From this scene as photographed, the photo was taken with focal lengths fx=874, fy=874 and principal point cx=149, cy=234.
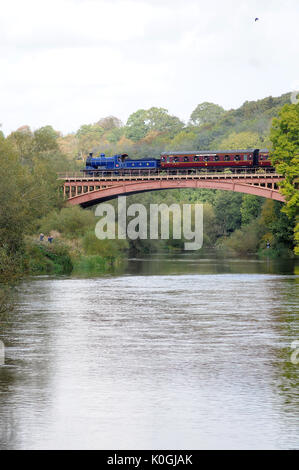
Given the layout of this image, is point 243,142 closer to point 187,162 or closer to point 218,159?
point 187,162

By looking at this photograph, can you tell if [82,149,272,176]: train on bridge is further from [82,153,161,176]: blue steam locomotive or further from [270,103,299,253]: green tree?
[270,103,299,253]: green tree

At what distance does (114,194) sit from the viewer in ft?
329

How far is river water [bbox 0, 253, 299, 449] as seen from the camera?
16344 mm

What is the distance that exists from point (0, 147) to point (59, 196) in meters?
38.1

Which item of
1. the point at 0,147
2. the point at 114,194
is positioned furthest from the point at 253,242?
the point at 0,147

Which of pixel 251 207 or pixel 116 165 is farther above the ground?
pixel 116 165

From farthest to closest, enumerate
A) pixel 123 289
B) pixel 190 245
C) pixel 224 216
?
pixel 224 216 → pixel 190 245 → pixel 123 289

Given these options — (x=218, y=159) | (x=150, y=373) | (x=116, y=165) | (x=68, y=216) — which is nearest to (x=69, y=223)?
(x=68, y=216)

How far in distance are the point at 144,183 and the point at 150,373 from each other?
7774 centimetres

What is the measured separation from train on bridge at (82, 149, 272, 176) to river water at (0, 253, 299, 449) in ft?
196

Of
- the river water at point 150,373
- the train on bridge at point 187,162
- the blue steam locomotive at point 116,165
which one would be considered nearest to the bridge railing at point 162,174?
the train on bridge at point 187,162

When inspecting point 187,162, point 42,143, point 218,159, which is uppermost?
point 42,143

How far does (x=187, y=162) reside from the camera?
344ft
